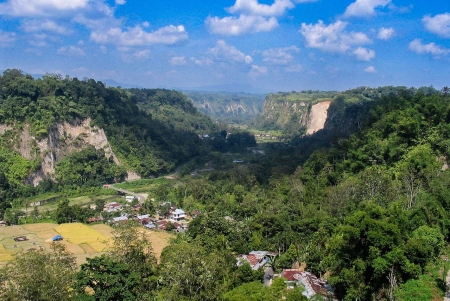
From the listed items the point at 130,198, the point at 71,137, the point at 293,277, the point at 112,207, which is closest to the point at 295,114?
the point at 71,137

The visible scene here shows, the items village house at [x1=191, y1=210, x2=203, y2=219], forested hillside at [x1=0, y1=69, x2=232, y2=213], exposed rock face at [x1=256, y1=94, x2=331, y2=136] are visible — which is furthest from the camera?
exposed rock face at [x1=256, y1=94, x2=331, y2=136]

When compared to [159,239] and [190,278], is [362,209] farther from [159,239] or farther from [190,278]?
[159,239]

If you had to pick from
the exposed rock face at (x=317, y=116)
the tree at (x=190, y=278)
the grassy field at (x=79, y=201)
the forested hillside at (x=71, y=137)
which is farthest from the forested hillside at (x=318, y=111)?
the tree at (x=190, y=278)

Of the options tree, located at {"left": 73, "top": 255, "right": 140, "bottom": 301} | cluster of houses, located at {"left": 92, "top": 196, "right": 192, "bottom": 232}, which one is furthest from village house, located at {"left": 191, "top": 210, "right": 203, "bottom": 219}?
tree, located at {"left": 73, "top": 255, "right": 140, "bottom": 301}

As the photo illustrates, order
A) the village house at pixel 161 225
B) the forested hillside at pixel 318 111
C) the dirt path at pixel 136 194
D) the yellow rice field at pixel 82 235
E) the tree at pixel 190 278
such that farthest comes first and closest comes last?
the forested hillside at pixel 318 111 → the dirt path at pixel 136 194 → the village house at pixel 161 225 → the yellow rice field at pixel 82 235 → the tree at pixel 190 278

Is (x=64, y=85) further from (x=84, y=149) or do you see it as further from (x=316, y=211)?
(x=316, y=211)

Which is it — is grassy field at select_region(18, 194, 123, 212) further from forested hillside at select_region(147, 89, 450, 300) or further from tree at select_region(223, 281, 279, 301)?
tree at select_region(223, 281, 279, 301)

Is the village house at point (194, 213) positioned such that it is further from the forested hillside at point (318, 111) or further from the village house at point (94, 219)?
the forested hillside at point (318, 111)

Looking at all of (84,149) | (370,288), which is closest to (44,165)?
(84,149)
